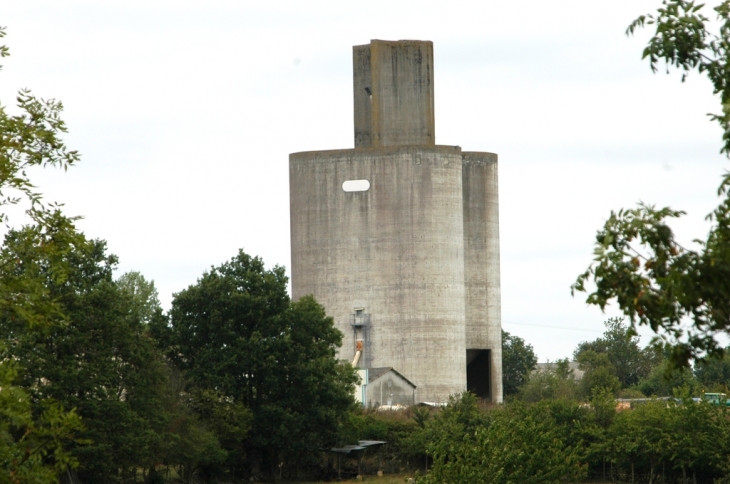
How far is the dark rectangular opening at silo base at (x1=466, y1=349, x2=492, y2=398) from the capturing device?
240 ft

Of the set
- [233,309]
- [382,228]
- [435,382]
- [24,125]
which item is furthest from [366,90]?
[24,125]

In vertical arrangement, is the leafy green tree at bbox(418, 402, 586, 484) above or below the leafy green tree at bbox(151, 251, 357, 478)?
below

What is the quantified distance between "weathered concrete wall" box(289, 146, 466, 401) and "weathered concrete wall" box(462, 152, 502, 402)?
2.75 metres

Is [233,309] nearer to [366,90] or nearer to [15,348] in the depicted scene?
[15,348]

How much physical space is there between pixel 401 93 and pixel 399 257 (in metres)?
8.40

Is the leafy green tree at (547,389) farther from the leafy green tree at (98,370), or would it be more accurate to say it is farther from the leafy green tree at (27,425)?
the leafy green tree at (27,425)

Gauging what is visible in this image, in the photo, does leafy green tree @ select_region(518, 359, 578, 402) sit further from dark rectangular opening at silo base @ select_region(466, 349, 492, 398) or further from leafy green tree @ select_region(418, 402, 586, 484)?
leafy green tree @ select_region(418, 402, 586, 484)

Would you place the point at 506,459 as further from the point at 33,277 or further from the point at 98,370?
the point at 33,277

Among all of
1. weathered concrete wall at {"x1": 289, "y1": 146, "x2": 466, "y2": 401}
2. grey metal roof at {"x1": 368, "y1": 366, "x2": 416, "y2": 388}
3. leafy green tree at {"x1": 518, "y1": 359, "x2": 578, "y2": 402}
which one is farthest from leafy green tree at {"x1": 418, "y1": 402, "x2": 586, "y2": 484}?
leafy green tree at {"x1": 518, "y1": 359, "x2": 578, "y2": 402}

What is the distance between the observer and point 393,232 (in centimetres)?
6944

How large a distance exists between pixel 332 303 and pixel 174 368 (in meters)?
20.3

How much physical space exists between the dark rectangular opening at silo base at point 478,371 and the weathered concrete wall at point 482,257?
0.66 meters

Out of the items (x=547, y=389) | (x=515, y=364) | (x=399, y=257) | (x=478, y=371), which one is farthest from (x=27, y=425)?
(x=515, y=364)

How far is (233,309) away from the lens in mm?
50406
